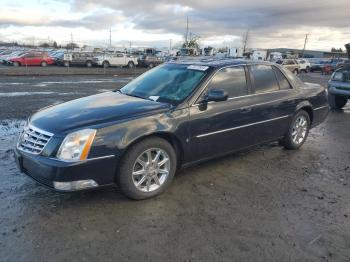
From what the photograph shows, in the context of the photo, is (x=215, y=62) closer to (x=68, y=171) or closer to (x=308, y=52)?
(x=68, y=171)

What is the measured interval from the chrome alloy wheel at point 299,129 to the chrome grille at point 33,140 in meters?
4.22

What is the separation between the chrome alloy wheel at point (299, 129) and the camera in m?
6.20

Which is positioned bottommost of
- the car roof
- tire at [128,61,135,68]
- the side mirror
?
tire at [128,61,135,68]

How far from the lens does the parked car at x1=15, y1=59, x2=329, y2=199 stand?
12.1 ft

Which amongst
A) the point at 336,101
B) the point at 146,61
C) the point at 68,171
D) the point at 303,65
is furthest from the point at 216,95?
the point at 303,65

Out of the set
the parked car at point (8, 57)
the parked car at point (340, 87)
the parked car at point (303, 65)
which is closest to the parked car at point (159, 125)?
the parked car at point (340, 87)

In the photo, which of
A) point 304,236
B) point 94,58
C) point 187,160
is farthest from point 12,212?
point 94,58

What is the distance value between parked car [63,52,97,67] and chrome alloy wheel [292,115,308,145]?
111 ft

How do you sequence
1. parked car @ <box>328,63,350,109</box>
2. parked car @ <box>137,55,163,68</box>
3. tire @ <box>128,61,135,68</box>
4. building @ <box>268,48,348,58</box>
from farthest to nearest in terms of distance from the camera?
building @ <box>268,48,348,58</box> < parked car @ <box>137,55,163,68</box> < tire @ <box>128,61,135,68</box> < parked car @ <box>328,63,350,109</box>

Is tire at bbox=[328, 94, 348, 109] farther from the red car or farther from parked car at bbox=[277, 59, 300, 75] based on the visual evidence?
the red car

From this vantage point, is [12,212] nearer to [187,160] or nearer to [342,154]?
[187,160]

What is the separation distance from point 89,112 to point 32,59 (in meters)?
34.3

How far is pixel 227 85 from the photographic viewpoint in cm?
499

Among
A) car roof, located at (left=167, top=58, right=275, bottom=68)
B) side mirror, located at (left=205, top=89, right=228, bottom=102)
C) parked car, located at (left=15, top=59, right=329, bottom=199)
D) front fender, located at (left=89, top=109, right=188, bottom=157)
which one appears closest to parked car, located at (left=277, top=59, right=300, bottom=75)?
parked car, located at (left=15, top=59, right=329, bottom=199)
